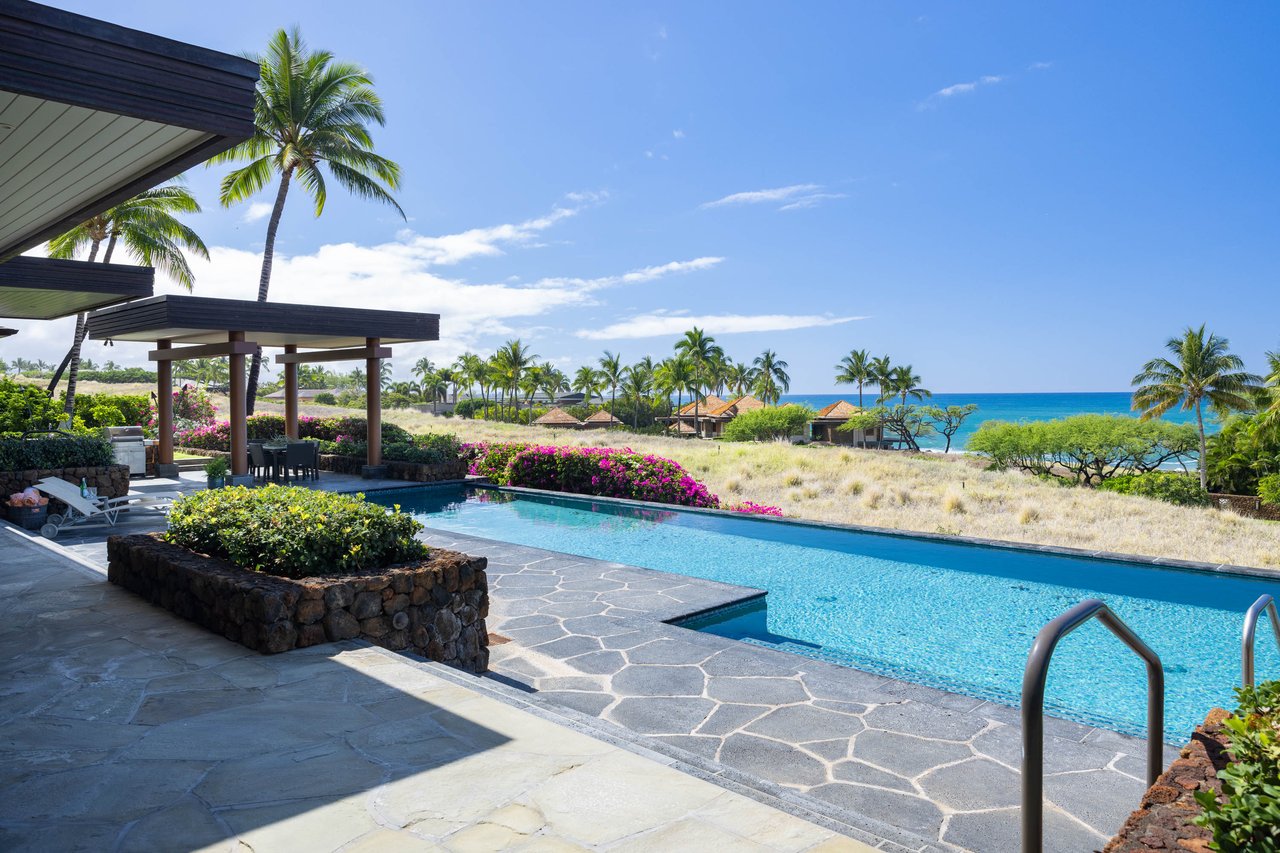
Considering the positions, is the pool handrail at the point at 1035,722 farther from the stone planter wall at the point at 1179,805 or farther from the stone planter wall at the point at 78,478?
the stone planter wall at the point at 78,478

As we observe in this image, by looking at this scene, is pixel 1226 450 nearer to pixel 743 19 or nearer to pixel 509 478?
pixel 743 19

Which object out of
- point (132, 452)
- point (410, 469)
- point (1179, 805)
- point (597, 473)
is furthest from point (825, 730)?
point (132, 452)

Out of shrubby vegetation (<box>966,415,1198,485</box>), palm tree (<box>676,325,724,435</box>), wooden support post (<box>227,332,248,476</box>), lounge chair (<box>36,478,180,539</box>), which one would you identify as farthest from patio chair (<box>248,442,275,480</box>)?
palm tree (<box>676,325,724,435</box>)

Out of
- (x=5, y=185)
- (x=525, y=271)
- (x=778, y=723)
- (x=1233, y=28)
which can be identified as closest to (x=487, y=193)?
(x=1233, y=28)

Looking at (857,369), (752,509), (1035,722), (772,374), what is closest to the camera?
(1035,722)

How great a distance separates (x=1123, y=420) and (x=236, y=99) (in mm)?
44576

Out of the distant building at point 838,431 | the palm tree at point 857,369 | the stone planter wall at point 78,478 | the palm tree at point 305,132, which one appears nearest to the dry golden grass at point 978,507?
the stone planter wall at point 78,478

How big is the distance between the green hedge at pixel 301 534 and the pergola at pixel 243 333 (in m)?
8.85

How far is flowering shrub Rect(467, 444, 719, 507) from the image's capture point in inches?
592

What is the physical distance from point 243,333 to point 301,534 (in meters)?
11.5

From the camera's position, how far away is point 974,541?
415 inches

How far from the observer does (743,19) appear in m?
18.4

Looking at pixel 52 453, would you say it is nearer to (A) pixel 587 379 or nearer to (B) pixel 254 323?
(B) pixel 254 323

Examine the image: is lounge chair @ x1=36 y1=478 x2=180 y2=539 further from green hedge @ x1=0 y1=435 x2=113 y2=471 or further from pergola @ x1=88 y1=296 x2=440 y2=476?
pergola @ x1=88 y1=296 x2=440 y2=476
